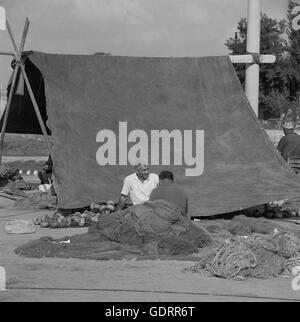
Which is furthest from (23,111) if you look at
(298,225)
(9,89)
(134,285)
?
(134,285)

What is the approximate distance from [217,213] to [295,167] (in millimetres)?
2453

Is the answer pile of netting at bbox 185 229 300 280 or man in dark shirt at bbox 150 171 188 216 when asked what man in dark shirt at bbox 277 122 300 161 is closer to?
man in dark shirt at bbox 150 171 188 216

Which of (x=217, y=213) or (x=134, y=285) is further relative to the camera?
(x=217, y=213)

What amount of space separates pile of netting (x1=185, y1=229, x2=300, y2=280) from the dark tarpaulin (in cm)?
351

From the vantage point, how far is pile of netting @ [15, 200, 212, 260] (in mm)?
8539

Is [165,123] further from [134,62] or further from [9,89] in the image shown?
[9,89]

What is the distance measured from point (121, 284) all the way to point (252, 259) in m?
1.41

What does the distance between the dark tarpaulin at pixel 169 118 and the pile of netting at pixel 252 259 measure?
11.5 ft

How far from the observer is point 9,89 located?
44.4 feet

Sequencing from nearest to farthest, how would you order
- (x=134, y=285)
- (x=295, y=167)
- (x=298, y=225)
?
(x=134, y=285)
(x=298, y=225)
(x=295, y=167)

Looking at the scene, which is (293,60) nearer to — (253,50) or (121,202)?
(253,50)

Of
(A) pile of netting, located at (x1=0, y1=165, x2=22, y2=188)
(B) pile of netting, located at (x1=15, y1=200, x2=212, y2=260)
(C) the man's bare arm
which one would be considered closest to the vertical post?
(C) the man's bare arm

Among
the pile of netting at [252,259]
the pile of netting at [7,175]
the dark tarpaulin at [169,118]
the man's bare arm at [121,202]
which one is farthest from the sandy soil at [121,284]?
the pile of netting at [7,175]

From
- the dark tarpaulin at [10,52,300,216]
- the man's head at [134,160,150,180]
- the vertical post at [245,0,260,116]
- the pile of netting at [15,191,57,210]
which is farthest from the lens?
the vertical post at [245,0,260,116]
